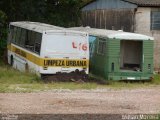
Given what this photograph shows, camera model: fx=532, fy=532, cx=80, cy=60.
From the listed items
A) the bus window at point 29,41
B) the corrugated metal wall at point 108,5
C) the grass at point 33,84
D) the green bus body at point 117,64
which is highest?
the corrugated metal wall at point 108,5

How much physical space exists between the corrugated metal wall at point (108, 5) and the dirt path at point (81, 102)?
13.8 m

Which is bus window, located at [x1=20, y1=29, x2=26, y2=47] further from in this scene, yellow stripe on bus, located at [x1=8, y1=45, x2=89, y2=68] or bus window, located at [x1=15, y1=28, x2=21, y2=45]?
yellow stripe on bus, located at [x1=8, y1=45, x2=89, y2=68]

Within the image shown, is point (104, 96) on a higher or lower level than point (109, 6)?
lower

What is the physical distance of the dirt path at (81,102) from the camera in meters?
14.6

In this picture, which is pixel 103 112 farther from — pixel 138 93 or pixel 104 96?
pixel 138 93

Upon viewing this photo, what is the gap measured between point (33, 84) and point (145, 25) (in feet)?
40.5

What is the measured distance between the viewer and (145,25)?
33000mm

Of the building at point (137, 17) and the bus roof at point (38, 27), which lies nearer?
the bus roof at point (38, 27)

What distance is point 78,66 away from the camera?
25219mm

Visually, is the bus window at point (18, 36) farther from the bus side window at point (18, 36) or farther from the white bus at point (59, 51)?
the white bus at point (59, 51)

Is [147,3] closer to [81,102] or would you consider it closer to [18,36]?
[18,36]

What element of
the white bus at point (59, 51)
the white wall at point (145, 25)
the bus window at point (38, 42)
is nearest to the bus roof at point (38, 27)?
the white bus at point (59, 51)

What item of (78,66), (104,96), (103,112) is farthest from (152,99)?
(78,66)

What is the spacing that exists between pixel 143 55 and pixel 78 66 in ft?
11.1
